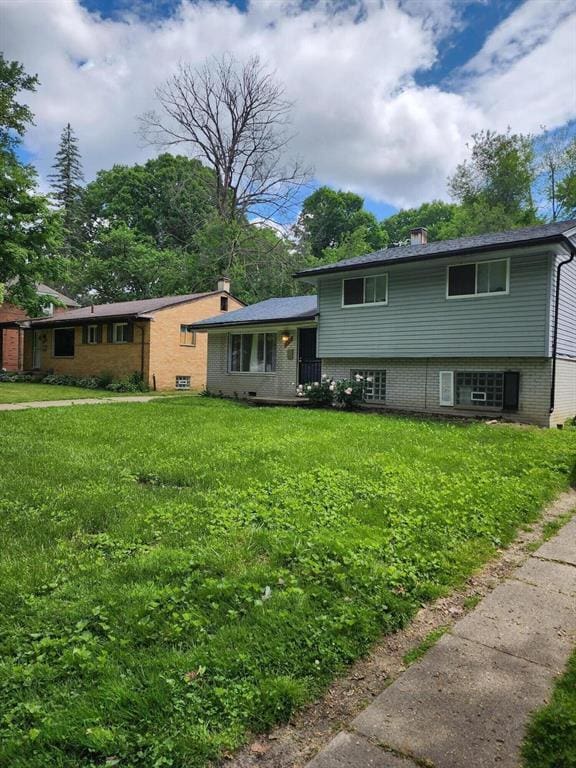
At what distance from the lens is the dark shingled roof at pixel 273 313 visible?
15862 mm

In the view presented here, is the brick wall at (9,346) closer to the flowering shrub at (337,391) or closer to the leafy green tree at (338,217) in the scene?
the flowering shrub at (337,391)

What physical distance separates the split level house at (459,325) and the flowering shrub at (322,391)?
2.36 feet

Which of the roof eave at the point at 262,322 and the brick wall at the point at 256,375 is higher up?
the roof eave at the point at 262,322

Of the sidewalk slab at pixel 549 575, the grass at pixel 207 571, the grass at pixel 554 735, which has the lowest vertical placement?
the sidewalk slab at pixel 549 575

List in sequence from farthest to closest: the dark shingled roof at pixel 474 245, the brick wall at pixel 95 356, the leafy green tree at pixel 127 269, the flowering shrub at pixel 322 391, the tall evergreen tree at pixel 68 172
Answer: the tall evergreen tree at pixel 68 172, the leafy green tree at pixel 127 269, the brick wall at pixel 95 356, the flowering shrub at pixel 322 391, the dark shingled roof at pixel 474 245

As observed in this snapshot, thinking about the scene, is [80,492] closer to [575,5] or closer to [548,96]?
[575,5]

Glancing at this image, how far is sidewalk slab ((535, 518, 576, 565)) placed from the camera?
160 inches

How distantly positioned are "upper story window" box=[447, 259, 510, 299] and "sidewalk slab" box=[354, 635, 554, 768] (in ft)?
34.8

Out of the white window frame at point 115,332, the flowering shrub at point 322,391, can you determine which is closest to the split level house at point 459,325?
the flowering shrub at point 322,391

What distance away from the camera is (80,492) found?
505 centimetres

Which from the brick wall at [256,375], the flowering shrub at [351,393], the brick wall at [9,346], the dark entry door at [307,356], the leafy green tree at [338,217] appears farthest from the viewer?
the leafy green tree at [338,217]

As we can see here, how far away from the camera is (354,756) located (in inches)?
75.2

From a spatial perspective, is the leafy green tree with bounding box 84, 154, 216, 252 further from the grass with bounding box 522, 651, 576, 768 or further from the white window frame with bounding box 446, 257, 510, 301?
the grass with bounding box 522, 651, 576, 768

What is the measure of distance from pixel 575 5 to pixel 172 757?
42.4ft
